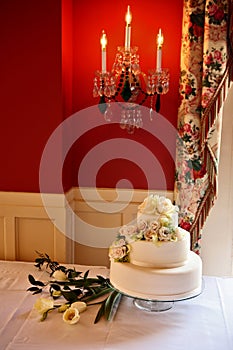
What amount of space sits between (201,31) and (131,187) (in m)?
0.92

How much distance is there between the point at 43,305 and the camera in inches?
64.7

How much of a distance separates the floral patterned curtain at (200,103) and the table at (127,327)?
1.72ft

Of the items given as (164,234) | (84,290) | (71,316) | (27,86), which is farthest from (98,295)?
(27,86)

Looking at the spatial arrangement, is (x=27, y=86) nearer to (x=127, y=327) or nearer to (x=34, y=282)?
(x=34, y=282)

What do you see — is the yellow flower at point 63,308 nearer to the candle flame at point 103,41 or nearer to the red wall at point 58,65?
the red wall at point 58,65

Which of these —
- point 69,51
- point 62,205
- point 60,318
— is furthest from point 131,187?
point 60,318

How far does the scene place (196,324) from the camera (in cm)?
159

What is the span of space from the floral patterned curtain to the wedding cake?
21.3 inches

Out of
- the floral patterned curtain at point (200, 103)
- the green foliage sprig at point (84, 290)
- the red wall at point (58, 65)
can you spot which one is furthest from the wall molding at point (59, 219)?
the green foliage sprig at point (84, 290)

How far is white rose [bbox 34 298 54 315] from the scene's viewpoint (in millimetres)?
1629

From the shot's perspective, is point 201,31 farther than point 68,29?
No

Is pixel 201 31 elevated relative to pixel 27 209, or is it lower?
elevated

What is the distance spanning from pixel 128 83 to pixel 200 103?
0.38m

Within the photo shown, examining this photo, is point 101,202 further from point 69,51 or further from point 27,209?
point 69,51
